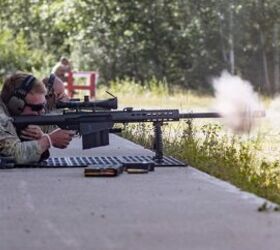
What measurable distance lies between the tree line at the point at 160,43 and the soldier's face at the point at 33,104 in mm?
32644

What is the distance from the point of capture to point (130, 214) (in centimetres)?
698

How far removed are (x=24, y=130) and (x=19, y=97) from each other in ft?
1.07

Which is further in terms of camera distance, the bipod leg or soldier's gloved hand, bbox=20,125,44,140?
the bipod leg

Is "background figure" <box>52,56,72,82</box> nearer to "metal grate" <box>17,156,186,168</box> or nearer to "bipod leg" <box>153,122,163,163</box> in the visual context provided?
"metal grate" <box>17,156,186,168</box>

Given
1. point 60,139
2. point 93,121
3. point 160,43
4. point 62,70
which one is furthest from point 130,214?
point 160,43

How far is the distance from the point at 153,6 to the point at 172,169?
3544 cm

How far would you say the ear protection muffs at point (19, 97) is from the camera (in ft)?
31.2

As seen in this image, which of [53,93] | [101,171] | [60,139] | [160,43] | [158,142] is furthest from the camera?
[160,43]

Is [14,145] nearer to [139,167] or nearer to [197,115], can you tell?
[139,167]

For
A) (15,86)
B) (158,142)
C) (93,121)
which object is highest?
(15,86)

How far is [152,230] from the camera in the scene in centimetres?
639

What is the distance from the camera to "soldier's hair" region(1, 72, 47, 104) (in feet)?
31.3

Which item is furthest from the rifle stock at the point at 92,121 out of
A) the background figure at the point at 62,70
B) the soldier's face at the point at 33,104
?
the background figure at the point at 62,70

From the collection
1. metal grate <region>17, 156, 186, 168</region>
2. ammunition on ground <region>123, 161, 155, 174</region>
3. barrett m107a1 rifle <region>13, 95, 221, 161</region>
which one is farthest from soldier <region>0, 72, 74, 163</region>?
ammunition on ground <region>123, 161, 155, 174</region>
